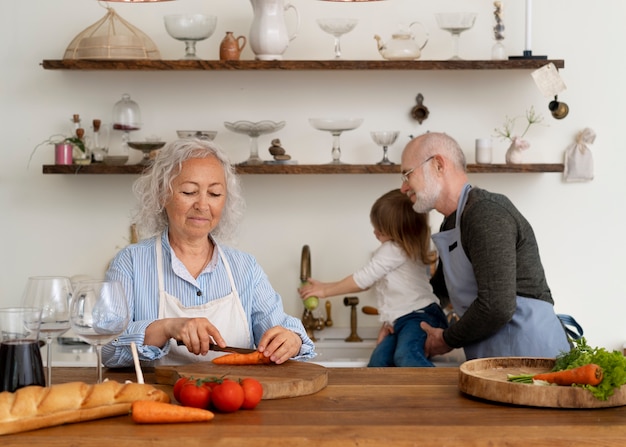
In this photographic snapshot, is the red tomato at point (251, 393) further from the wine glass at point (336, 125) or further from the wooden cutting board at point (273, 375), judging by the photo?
the wine glass at point (336, 125)

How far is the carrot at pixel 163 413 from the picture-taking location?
194 centimetres

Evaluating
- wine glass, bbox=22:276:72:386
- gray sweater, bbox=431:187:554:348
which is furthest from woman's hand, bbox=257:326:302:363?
gray sweater, bbox=431:187:554:348

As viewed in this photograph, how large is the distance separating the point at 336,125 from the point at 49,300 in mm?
2230

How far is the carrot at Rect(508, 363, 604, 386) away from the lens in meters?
→ 2.07

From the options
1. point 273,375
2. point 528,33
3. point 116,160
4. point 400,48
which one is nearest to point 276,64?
point 400,48

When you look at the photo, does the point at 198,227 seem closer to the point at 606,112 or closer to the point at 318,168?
the point at 318,168

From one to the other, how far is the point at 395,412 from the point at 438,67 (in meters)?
2.27

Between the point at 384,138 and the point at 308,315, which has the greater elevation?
the point at 384,138

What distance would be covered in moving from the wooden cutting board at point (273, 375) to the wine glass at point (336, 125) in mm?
1801

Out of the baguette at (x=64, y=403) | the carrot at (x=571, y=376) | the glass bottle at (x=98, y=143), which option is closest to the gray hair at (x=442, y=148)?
the carrot at (x=571, y=376)

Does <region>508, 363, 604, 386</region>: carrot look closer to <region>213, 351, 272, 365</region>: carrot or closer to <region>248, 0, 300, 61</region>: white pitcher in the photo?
<region>213, 351, 272, 365</region>: carrot

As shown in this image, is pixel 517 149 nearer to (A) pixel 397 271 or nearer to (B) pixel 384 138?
(B) pixel 384 138

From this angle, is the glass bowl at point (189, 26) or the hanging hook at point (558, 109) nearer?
the glass bowl at point (189, 26)

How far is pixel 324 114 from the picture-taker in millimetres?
4297
